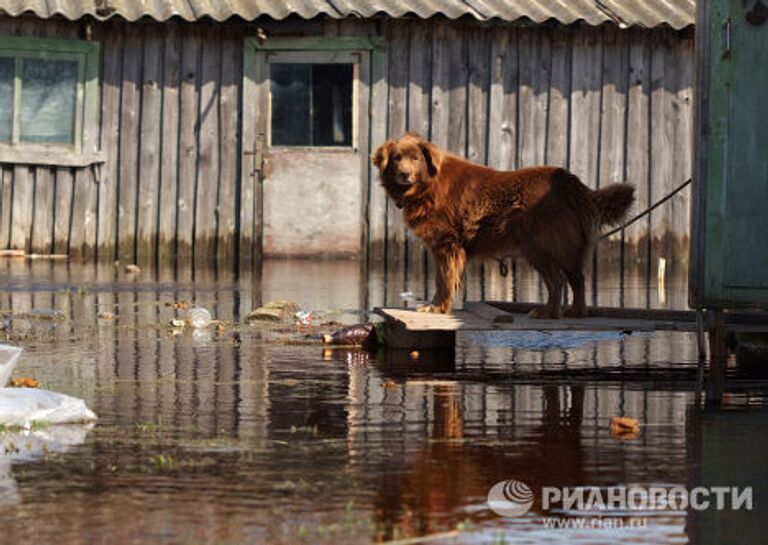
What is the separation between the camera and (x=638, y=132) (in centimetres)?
2100

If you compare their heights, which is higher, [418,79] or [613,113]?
[418,79]

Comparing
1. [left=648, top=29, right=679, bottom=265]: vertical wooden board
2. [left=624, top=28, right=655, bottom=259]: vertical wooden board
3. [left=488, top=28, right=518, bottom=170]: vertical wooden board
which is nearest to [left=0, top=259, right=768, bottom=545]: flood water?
[left=488, top=28, right=518, bottom=170]: vertical wooden board

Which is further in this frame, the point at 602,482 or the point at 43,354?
the point at 43,354

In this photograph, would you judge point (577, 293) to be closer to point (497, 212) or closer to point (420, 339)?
point (497, 212)

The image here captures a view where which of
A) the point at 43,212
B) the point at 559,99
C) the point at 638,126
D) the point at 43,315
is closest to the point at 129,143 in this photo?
the point at 43,212

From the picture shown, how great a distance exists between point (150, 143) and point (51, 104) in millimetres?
1241

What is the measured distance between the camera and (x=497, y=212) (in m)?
11.9

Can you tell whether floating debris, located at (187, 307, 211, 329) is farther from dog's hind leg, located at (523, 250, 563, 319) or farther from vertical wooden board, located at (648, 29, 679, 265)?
vertical wooden board, located at (648, 29, 679, 265)

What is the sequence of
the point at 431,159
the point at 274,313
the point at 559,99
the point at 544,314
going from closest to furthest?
the point at 544,314 < the point at 431,159 < the point at 274,313 < the point at 559,99

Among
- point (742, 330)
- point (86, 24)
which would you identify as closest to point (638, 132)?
point (86, 24)

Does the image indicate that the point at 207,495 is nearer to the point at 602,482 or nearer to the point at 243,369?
the point at 602,482

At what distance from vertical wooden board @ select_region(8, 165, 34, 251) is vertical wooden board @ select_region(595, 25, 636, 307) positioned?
21.7 ft

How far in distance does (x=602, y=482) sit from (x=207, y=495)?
5.04 feet

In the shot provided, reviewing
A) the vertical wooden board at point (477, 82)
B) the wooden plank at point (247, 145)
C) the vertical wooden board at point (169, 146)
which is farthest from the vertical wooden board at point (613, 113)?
the vertical wooden board at point (169, 146)
